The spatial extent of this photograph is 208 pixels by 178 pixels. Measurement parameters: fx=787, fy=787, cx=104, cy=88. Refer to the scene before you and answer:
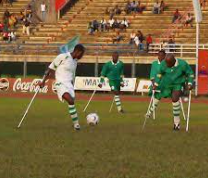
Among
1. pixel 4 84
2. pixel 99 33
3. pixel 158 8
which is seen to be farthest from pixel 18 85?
pixel 158 8

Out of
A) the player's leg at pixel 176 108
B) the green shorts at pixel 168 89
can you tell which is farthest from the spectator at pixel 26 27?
the player's leg at pixel 176 108

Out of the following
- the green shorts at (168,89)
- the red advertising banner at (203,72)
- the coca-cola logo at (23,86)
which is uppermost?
the green shorts at (168,89)

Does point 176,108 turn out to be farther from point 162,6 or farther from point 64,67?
point 162,6

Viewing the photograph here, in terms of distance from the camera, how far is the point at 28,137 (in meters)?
17.4

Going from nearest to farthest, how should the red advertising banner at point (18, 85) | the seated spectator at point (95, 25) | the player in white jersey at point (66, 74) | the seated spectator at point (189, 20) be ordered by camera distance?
the player in white jersey at point (66, 74), the red advertising banner at point (18, 85), the seated spectator at point (189, 20), the seated spectator at point (95, 25)

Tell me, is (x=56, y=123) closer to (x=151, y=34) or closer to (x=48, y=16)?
(x=151, y=34)

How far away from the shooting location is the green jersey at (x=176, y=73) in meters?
21.0

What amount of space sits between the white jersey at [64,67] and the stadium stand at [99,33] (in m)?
27.8

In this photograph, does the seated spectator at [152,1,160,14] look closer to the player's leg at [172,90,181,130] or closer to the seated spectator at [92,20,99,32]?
the seated spectator at [92,20,99,32]

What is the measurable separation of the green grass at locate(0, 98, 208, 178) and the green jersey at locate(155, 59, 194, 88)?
129cm

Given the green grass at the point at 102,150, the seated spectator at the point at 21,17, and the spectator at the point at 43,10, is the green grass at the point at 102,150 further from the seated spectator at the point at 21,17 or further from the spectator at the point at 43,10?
the spectator at the point at 43,10

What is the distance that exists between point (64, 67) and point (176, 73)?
10.3 ft

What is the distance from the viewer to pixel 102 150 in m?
14.6

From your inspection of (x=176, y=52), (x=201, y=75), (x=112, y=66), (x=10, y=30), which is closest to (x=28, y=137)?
(x=112, y=66)
